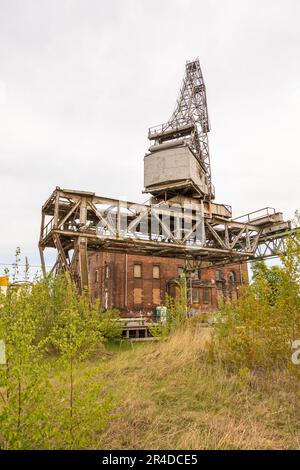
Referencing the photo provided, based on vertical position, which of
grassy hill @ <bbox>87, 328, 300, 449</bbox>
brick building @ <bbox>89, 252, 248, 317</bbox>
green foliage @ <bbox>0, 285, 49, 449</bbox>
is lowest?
grassy hill @ <bbox>87, 328, 300, 449</bbox>

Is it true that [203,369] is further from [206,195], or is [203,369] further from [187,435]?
[206,195]

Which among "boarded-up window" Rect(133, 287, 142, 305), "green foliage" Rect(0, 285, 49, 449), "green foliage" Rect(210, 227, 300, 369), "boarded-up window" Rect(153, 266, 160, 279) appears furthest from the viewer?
"boarded-up window" Rect(153, 266, 160, 279)

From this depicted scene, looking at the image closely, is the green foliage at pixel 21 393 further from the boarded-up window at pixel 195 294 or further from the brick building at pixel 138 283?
the boarded-up window at pixel 195 294

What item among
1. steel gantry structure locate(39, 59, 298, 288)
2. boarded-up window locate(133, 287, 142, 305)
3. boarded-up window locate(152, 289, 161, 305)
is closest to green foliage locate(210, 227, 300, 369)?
steel gantry structure locate(39, 59, 298, 288)

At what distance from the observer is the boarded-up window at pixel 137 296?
2709 cm

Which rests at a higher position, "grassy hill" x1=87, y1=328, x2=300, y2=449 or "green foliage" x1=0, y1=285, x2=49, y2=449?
"green foliage" x1=0, y1=285, x2=49, y2=449

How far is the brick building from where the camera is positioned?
87.6 ft

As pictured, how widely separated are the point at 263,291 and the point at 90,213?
11123 mm

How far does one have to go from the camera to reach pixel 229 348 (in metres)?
6.25

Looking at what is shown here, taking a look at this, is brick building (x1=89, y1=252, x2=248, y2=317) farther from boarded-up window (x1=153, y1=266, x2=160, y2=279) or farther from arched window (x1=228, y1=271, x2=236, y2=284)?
arched window (x1=228, y1=271, x2=236, y2=284)

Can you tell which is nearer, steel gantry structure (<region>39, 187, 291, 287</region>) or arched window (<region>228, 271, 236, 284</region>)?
steel gantry structure (<region>39, 187, 291, 287</region>)

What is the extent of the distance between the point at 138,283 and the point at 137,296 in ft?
3.78

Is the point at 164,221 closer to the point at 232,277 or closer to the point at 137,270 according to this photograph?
the point at 137,270
